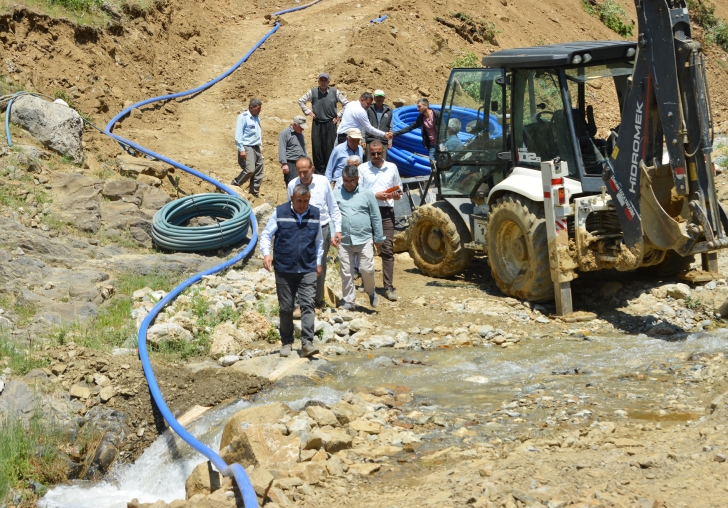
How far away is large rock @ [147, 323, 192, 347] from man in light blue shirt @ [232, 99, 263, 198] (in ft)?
17.7

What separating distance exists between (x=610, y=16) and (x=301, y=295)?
2062 cm

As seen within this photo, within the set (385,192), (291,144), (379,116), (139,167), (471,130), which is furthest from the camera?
(139,167)

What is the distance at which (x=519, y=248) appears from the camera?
9914 mm

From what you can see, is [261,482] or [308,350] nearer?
[261,482]

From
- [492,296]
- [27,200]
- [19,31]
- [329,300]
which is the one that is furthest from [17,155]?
[492,296]

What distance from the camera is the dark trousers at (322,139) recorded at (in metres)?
13.9

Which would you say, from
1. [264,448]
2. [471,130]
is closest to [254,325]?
[264,448]

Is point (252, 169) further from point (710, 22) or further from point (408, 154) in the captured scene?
point (710, 22)

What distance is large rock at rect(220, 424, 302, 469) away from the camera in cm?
614

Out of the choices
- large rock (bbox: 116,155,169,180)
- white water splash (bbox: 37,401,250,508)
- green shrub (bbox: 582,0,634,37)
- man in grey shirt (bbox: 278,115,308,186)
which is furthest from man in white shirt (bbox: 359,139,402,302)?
green shrub (bbox: 582,0,634,37)

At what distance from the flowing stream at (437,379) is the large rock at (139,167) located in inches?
243

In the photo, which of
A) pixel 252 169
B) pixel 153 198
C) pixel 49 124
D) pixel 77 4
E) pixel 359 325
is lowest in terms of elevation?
pixel 359 325

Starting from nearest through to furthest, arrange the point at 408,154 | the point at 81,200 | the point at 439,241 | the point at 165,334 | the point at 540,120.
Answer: the point at 165,334 < the point at 540,120 < the point at 439,241 < the point at 81,200 < the point at 408,154

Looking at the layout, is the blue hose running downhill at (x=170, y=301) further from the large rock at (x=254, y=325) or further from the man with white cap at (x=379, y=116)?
the man with white cap at (x=379, y=116)
